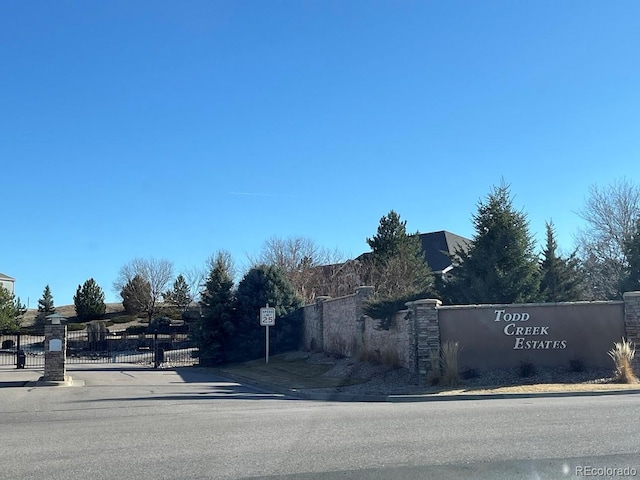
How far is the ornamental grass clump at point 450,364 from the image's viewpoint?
64.2ft

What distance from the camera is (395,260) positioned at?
129 ft

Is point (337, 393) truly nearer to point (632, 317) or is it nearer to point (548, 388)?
point (548, 388)

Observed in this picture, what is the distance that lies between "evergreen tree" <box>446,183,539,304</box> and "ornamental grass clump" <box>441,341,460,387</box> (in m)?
4.47

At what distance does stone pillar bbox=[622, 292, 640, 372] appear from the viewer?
2033 cm

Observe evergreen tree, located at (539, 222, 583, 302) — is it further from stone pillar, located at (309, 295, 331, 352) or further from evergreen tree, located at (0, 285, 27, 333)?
evergreen tree, located at (0, 285, 27, 333)

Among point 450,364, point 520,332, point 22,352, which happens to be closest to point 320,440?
point 450,364

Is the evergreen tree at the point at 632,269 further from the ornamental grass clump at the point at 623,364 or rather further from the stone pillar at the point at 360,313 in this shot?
the stone pillar at the point at 360,313

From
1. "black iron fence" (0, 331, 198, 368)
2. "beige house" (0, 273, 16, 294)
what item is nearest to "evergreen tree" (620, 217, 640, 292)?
"black iron fence" (0, 331, 198, 368)

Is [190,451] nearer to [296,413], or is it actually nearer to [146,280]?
[296,413]

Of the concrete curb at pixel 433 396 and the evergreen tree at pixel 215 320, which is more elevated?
the evergreen tree at pixel 215 320

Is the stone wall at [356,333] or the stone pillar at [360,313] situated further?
the stone pillar at [360,313]

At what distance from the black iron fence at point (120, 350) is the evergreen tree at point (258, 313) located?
9.26 feet

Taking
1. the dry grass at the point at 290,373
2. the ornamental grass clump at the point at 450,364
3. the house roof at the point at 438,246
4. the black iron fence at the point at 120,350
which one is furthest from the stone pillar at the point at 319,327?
the house roof at the point at 438,246

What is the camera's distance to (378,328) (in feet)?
80.1
